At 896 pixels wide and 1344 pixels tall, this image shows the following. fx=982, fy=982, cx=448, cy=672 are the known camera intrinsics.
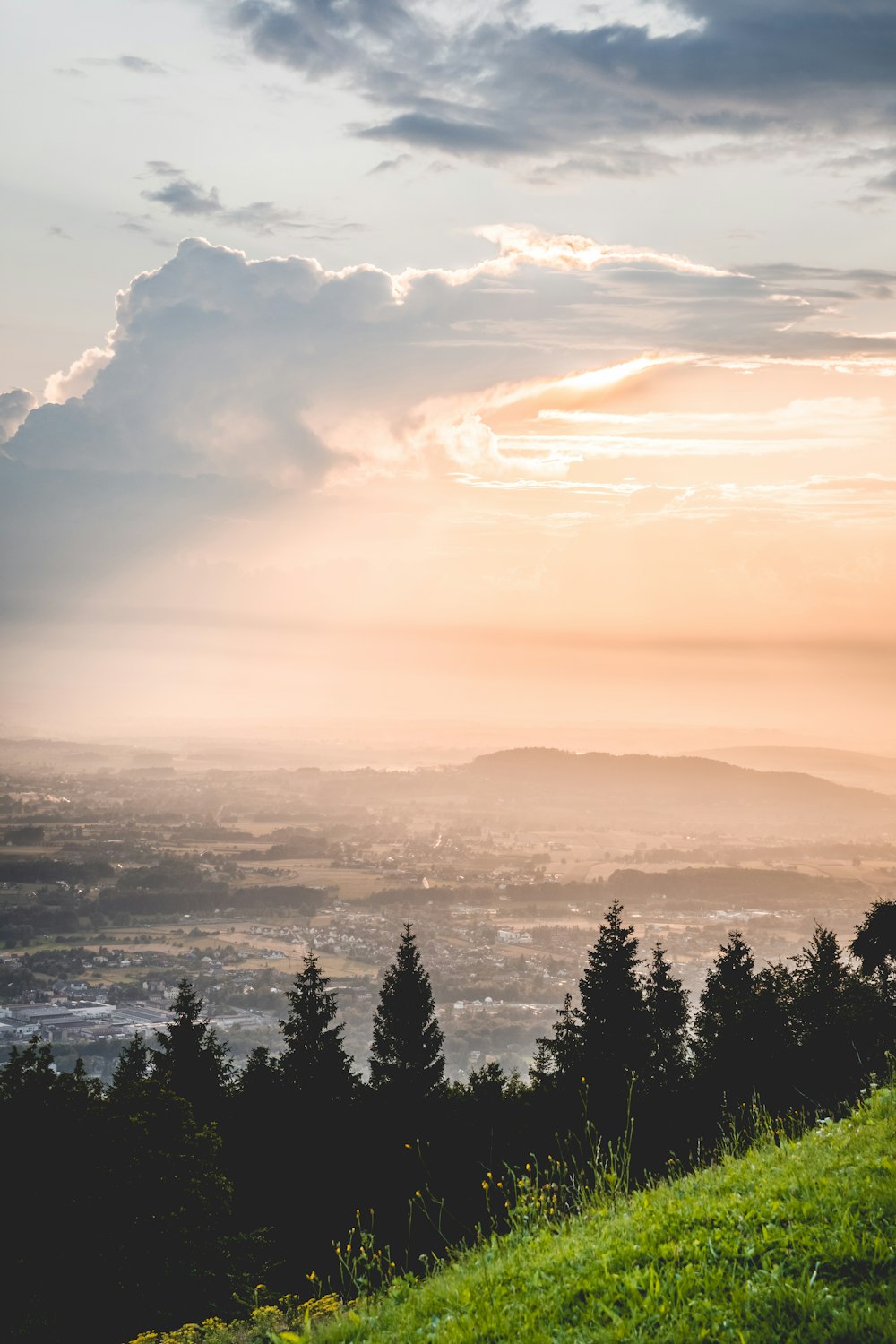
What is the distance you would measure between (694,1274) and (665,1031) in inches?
1165

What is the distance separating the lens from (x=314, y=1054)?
29.6 metres

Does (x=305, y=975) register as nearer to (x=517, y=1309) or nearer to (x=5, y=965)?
(x=517, y=1309)

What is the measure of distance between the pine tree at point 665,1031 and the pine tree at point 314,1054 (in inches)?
352

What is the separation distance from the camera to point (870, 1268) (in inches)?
243

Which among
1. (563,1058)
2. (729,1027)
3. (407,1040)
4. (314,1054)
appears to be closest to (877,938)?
(729,1027)

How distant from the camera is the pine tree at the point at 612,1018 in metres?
28.2

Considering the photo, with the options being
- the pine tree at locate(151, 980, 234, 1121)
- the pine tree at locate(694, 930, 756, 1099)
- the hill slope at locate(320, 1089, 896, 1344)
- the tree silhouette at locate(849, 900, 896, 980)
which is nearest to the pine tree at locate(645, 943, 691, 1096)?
the pine tree at locate(694, 930, 756, 1099)

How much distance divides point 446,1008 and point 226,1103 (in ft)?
243

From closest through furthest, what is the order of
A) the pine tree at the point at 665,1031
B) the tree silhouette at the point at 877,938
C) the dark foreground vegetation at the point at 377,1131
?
the dark foreground vegetation at the point at 377,1131
the tree silhouette at the point at 877,938
the pine tree at the point at 665,1031

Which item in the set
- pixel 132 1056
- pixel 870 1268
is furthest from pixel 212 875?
pixel 870 1268

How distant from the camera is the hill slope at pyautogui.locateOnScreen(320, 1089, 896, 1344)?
5938mm

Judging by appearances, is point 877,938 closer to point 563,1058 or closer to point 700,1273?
point 700,1273

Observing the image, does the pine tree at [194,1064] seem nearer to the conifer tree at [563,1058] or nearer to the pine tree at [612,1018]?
the conifer tree at [563,1058]

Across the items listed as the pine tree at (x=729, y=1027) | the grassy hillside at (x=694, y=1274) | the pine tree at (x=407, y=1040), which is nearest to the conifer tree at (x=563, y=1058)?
the pine tree at (x=407, y=1040)
